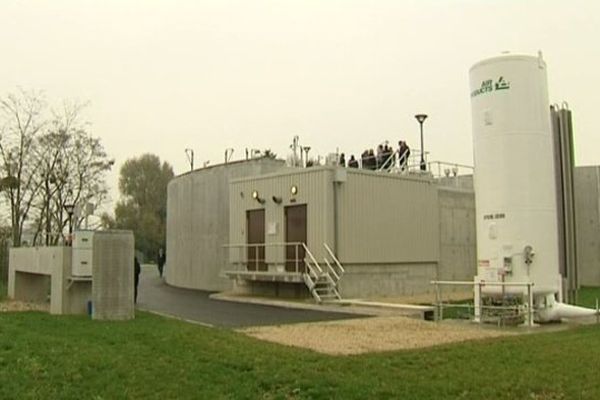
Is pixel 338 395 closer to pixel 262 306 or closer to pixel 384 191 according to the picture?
pixel 262 306

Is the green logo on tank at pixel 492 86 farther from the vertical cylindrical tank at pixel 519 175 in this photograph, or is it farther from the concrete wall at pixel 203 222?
the concrete wall at pixel 203 222

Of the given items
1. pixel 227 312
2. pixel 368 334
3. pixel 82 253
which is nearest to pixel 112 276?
pixel 82 253

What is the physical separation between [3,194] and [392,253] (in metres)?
17.7

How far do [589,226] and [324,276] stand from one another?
17979 millimetres

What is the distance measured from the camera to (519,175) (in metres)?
15.0

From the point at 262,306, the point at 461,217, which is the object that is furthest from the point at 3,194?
the point at 461,217

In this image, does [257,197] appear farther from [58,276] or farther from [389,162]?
[58,276]

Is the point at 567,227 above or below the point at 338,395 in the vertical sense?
above

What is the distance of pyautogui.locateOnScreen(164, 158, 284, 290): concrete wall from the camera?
29172 millimetres

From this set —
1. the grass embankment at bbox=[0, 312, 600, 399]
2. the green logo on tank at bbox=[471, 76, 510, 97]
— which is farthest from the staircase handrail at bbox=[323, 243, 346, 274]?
the grass embankment at bbox=[0, 312, 600, 399]

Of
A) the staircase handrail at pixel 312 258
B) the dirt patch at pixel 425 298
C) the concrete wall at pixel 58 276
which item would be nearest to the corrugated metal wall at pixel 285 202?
the staircase handrail at pixel 312 258

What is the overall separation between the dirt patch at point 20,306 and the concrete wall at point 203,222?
932 centimetres

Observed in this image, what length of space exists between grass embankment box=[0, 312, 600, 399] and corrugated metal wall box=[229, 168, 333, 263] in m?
10.2

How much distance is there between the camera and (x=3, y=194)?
3038 cm
